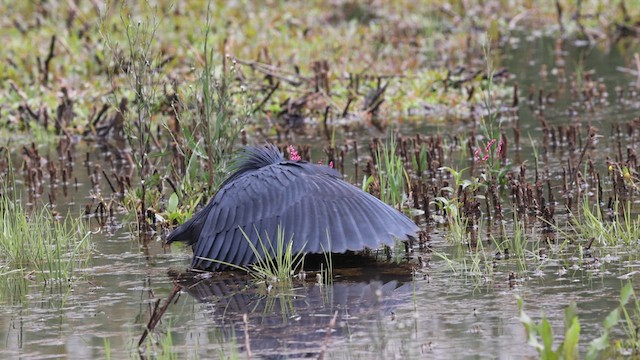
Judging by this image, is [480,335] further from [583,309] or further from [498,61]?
[498,61]

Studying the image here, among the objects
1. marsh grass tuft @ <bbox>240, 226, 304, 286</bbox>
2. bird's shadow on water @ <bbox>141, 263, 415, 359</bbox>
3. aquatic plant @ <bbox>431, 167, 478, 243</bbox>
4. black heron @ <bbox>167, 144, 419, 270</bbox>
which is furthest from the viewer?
aquatic plant @ <bbox>431, 167, 478, 243</bbox>

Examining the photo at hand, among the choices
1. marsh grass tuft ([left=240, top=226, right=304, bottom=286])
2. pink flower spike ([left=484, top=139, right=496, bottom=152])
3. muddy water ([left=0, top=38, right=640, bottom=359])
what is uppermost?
pink flower spike ([left=484, top=139, right=496, bottom=152])

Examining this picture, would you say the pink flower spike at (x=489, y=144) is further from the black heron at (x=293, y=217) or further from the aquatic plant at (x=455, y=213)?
the black heron at (x=293, y=217)

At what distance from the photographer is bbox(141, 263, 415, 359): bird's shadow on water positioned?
15.2ft

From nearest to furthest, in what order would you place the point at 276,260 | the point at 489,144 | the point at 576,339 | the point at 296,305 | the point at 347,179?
the point at 576,339, the point at 296,305, the point at 276,260, the point at 489,144, the point at 347,179

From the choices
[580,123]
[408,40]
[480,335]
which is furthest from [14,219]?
[408,40]

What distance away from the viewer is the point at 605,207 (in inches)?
276

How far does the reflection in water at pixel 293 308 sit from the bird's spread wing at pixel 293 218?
7.9 inches

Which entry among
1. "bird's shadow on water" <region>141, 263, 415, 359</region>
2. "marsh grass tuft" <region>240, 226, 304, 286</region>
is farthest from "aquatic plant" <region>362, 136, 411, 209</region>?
"marsh grass tuft" <region>240, 226, 304, 286</region>

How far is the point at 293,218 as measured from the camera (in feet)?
19.6

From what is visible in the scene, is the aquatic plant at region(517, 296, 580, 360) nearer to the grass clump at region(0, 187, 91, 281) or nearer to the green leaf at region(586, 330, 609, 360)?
the green leaf at region(586, 330, 609, 360)

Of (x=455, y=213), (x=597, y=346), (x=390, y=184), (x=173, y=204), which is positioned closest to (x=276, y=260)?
(x=455, y=213)

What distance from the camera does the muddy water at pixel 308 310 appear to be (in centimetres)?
452

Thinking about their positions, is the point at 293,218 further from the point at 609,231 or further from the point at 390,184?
the point at 609,231
